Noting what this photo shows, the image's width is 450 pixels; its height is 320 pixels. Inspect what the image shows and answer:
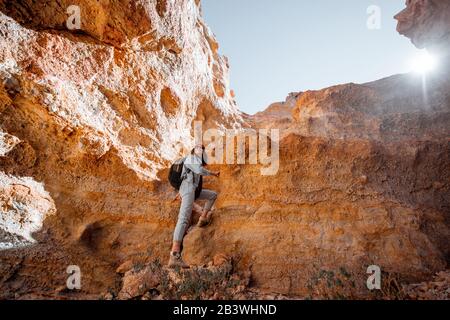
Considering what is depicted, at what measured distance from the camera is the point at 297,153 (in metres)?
5.34

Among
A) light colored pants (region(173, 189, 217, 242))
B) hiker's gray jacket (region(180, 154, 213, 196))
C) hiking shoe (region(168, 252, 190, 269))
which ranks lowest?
hiking shoe (region(168, 252, 190, 269))

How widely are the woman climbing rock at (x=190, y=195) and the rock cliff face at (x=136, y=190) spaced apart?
212 millimetres

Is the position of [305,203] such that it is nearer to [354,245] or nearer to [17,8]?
[354,245]

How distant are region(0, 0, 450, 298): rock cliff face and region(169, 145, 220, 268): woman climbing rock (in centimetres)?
21

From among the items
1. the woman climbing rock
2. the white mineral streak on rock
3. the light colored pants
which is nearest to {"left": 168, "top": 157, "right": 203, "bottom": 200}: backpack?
the woman climbing rock

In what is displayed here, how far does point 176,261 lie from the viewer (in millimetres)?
4723

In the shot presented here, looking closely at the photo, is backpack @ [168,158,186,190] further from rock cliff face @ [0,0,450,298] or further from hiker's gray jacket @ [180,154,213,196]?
rock cliff face @ [0,0,450,298]

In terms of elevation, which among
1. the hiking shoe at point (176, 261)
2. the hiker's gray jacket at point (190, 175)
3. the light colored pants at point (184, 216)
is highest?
the hiker's gray jacket at point (190, 175)

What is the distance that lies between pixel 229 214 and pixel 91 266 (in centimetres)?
249

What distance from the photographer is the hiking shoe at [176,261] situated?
466 centimetres

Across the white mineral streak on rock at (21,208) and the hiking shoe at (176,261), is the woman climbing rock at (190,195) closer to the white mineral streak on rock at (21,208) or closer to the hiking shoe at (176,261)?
the hiking shoe at (176,261)

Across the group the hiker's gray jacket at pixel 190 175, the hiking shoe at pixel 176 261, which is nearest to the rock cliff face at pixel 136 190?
the hiking shoe at pixel 176 261

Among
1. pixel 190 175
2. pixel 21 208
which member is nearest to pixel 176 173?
pixel 190 175

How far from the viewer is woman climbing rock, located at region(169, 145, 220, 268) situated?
488cm
